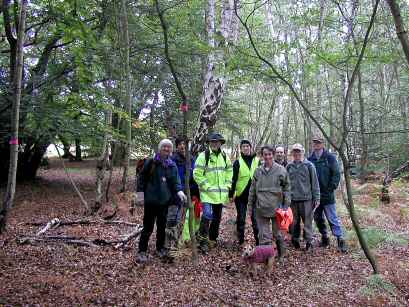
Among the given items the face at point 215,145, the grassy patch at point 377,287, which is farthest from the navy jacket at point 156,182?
the grassy patch at point 377,287

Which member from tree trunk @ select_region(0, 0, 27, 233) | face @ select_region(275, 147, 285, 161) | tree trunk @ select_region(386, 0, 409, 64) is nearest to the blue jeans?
face @ select_region(275, 147, 285, 161)

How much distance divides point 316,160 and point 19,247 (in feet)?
19.3

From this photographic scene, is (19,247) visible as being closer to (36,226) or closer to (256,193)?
(36,226)

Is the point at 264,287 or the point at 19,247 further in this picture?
the point at 19,247

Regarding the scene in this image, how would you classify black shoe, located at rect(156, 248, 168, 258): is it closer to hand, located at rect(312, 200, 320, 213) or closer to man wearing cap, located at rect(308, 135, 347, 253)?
hand, located at rect(312, 200, 320, 213)

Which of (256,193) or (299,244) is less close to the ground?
(256,193)

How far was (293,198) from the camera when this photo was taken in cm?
704

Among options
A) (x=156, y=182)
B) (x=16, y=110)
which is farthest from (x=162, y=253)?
(x=16, y=110)

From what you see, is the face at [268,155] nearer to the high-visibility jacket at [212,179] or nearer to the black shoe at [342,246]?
the high-visibility jacket at [212,179]

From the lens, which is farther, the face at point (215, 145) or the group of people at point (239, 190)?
the face at point (215, 145)

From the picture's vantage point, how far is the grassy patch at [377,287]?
4.91m

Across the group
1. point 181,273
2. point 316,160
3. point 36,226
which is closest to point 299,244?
point 316,160

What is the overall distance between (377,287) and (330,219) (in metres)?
2.23

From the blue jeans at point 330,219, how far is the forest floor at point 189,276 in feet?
1.22
